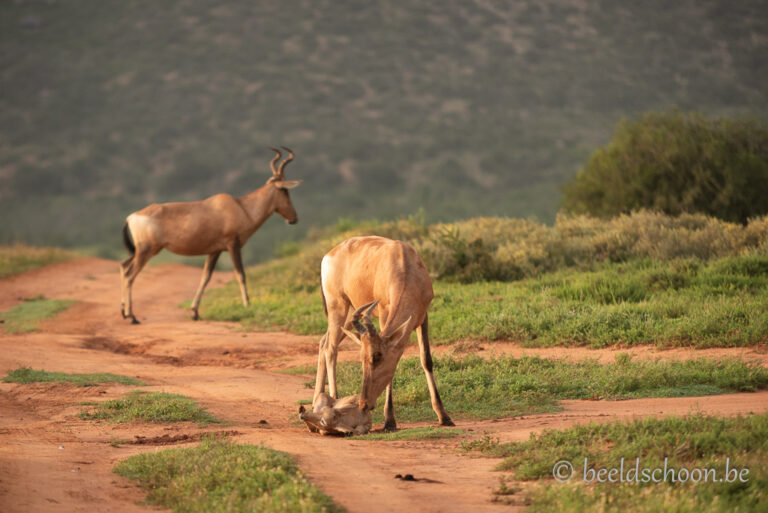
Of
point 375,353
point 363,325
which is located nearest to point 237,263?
point 363,325

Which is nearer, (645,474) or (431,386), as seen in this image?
(645,474)

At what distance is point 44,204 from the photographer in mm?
62125

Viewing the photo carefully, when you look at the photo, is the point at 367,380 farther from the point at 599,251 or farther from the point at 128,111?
the point at 128,111

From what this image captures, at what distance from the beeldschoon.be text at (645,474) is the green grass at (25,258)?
19.7 m

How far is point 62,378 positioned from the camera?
10102 mm

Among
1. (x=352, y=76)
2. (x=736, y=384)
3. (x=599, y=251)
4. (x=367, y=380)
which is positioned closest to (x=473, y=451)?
(x=367, y=380)

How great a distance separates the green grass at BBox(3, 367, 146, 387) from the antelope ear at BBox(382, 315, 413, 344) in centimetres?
428

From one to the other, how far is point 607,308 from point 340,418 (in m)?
6.00

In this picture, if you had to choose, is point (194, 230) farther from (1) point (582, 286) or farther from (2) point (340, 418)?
(2) point (340, 418)

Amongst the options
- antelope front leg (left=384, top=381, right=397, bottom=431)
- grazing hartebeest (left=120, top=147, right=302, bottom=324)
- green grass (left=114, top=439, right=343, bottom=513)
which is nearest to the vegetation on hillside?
grazing hartebeest (left=120, top=147, right=302, bottom=324)

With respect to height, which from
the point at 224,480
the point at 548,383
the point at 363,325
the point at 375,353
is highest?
the point at 363,325

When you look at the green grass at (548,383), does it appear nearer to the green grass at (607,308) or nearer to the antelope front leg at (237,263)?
the green grass at (607,308)

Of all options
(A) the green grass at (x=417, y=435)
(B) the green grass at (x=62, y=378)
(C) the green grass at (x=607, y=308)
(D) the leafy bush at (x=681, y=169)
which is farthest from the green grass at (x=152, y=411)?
(D) the leafy bush at (x=681, y=169)

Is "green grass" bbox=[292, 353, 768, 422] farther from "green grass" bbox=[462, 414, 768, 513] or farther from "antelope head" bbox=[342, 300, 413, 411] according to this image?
→ "green grass" bbox=[462, 414, 768, 513]
